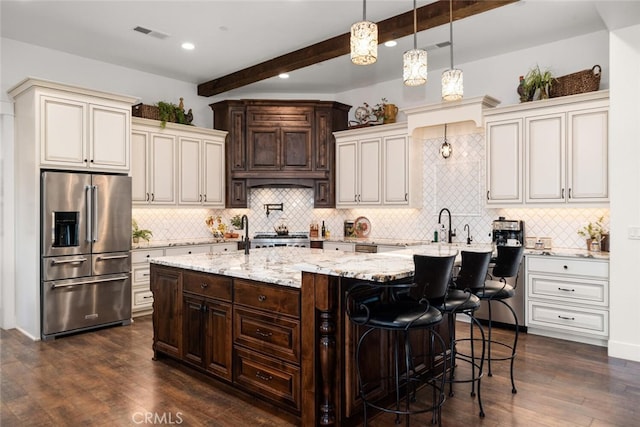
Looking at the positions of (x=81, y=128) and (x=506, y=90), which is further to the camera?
(x=506, y=90)

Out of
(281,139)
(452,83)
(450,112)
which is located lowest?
(452,83)

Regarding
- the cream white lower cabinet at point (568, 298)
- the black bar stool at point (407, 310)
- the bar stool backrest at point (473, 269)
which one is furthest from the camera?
the cream white lower cabinet at point (568, 298)

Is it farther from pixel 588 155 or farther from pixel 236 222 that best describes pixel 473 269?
pixel 236 222

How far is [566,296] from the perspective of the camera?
14.2ft

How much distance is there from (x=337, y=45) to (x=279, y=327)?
133 inches

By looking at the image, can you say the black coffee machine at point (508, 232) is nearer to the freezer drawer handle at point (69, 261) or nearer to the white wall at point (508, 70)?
the white wall at point (508, 70)

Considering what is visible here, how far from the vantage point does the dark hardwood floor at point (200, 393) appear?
2.72m

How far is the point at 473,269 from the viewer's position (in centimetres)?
287

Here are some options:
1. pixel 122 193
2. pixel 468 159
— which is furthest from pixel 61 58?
pixel 468 159

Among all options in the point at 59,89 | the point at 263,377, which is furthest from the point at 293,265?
the point at 59,89

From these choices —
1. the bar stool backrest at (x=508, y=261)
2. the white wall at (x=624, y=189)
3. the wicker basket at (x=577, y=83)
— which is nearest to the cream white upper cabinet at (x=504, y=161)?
the wicker basket at (x=577, y=83)

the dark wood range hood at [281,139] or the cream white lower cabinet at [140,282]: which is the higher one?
the dark wood range hood at [281,139]

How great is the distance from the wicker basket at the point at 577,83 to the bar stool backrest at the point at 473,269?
2.80 meters

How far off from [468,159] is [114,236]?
4408 millimetres
